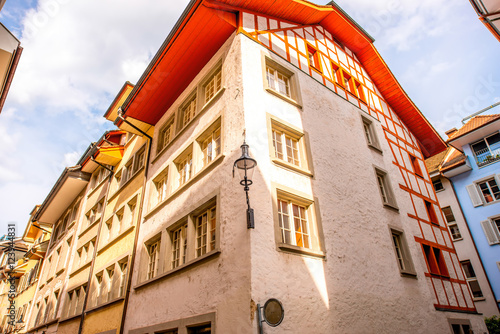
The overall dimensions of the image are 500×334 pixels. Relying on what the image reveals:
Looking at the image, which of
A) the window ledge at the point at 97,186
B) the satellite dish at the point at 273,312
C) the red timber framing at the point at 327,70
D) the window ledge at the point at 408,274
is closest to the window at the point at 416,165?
the red timber framing at the point at 327,70

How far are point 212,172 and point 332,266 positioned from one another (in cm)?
410

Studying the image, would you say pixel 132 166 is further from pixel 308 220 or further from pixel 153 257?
pixel 308 220

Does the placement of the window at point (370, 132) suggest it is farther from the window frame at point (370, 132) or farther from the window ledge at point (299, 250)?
the window ledge at point (299, 250)

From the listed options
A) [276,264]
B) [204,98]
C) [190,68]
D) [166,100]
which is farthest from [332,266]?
[166,100]

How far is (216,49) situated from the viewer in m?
11.6

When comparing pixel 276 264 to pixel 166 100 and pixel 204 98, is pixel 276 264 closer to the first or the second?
pixel 204 98

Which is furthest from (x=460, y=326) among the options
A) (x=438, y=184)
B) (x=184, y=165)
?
(x=438, y=184)

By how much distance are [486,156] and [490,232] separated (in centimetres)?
511

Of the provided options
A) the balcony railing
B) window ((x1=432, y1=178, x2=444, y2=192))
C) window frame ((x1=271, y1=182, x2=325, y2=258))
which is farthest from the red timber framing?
window ((x1=432, y1=178, x2=444, y2=192))

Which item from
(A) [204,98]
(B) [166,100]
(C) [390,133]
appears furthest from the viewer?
(C) [390,133]

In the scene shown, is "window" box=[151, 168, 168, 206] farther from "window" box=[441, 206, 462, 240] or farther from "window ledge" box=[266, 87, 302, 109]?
"window" box=[441, 206, 462, 240]

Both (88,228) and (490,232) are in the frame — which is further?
(490,232)

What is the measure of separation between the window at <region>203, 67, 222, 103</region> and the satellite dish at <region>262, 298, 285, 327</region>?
7211 millimetres

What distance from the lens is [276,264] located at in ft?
23.4
